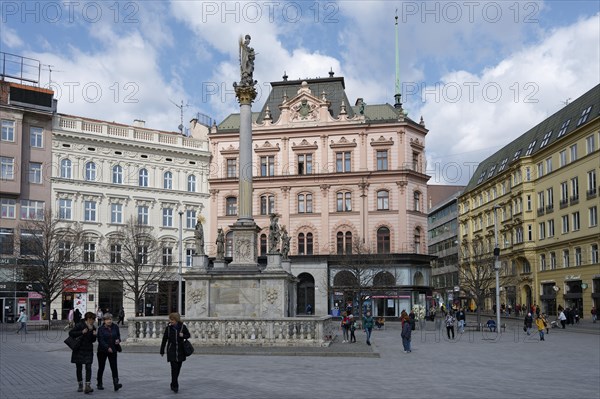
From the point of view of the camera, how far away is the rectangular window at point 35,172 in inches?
2114

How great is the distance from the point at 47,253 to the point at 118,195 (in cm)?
1547

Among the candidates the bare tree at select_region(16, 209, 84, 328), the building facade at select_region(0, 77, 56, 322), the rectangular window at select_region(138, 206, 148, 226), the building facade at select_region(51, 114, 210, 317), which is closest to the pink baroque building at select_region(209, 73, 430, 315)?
the building facade at select_region(51, 114, 210, 317)

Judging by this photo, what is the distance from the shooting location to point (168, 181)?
6066 centimetres

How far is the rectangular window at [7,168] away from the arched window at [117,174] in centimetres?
849

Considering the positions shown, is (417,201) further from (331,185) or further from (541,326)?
(541,326)

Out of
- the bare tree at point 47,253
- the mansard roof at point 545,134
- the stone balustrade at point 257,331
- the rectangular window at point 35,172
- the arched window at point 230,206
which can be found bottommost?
the stone balustrade at point 257,331

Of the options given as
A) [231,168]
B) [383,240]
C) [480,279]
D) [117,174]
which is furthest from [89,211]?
[480,279]

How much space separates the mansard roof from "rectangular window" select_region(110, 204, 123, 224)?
38.7m

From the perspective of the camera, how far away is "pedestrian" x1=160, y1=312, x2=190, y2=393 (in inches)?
526

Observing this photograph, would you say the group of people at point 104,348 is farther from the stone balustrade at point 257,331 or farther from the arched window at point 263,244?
the arched window at point 263,244

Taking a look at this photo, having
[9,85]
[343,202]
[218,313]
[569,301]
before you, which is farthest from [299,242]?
[218,313]

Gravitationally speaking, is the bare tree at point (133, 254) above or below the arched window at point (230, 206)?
below

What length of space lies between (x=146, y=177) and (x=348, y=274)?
1979 centimetres

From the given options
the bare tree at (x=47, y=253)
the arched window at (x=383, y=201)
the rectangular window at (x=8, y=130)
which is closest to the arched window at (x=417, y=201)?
the arched window at (x=383, y=201)
